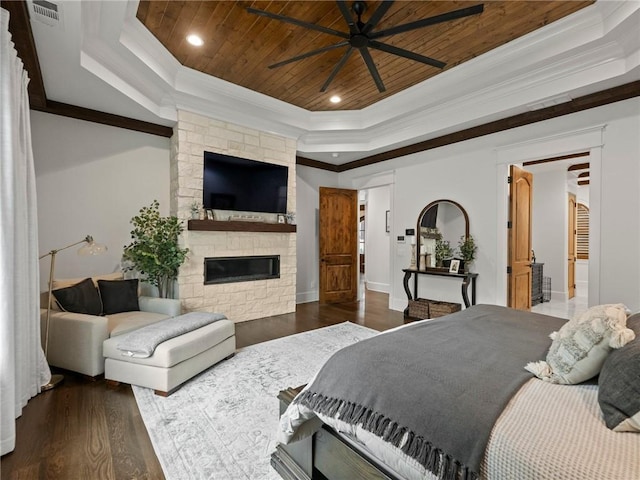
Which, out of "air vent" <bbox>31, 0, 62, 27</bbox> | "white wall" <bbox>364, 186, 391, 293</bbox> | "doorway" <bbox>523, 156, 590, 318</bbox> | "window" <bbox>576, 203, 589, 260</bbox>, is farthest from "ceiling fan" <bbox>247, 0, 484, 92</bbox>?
"window" <bbox>576, 203, 589, 260</bbox>

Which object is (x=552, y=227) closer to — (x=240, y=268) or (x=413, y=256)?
A: (x=413, y=256)

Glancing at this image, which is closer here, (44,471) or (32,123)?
(44,471)

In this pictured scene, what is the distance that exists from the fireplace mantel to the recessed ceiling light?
2.06 metres

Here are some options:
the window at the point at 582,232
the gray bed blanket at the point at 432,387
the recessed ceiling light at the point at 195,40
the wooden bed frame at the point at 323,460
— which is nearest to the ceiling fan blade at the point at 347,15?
the recessed ceiling light at the point at 195,40

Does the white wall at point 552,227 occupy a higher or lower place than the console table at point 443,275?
higher

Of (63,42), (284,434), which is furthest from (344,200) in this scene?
(284,434)

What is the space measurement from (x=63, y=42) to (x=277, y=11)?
5.94ft

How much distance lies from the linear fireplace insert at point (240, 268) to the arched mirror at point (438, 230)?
243 cm

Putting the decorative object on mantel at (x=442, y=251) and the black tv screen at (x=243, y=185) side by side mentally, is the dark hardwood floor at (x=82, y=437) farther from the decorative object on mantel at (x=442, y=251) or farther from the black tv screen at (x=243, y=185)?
the decorative object on mantel at (x=442, y=251)

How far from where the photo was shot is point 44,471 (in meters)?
1.67

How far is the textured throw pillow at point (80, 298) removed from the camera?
298 centimetres

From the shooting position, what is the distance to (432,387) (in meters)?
1.15

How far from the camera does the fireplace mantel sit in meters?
4.16

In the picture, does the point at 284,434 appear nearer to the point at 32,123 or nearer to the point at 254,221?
the point at 254,221
